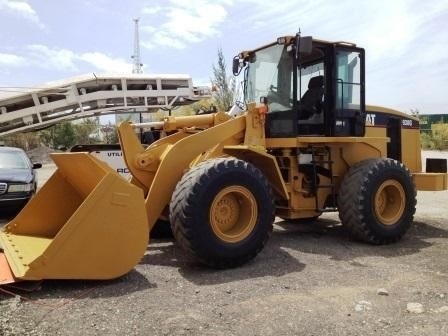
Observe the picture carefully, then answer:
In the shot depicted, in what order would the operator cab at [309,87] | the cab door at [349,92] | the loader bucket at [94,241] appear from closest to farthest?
Answer: the loader bucket at [94,241] < the operator cab at [309,87] < the cab door at [349,92]

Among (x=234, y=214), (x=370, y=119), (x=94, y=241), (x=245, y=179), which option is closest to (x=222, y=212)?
(x=234, y=214)

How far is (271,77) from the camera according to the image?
725 centimetres

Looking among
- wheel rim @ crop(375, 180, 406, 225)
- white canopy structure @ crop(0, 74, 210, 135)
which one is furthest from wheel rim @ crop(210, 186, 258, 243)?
white canopy structure @ crop(0, 74, 210, 135)

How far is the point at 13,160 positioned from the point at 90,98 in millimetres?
6539

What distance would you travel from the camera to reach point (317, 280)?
5.15 metres

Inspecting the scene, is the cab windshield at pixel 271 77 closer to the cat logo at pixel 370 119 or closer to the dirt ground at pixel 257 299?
the cat logo at pixel 370 119

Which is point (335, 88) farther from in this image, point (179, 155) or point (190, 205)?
point (190, 205)

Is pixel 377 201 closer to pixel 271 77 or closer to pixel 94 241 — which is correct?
pixel 271 77

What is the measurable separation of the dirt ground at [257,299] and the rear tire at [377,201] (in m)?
0.50

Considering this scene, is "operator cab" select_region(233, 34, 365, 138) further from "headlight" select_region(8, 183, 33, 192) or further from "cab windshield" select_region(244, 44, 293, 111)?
"headlight" select_region(8, 183, 33, 192)

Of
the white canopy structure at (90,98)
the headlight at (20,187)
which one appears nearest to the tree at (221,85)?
the white canopy structure at (90,98)

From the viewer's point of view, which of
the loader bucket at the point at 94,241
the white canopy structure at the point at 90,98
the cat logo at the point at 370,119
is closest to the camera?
the loader bucket at the point at 94,241

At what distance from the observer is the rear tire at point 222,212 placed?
5.27 metres

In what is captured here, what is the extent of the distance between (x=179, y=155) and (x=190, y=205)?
1.01 metres
